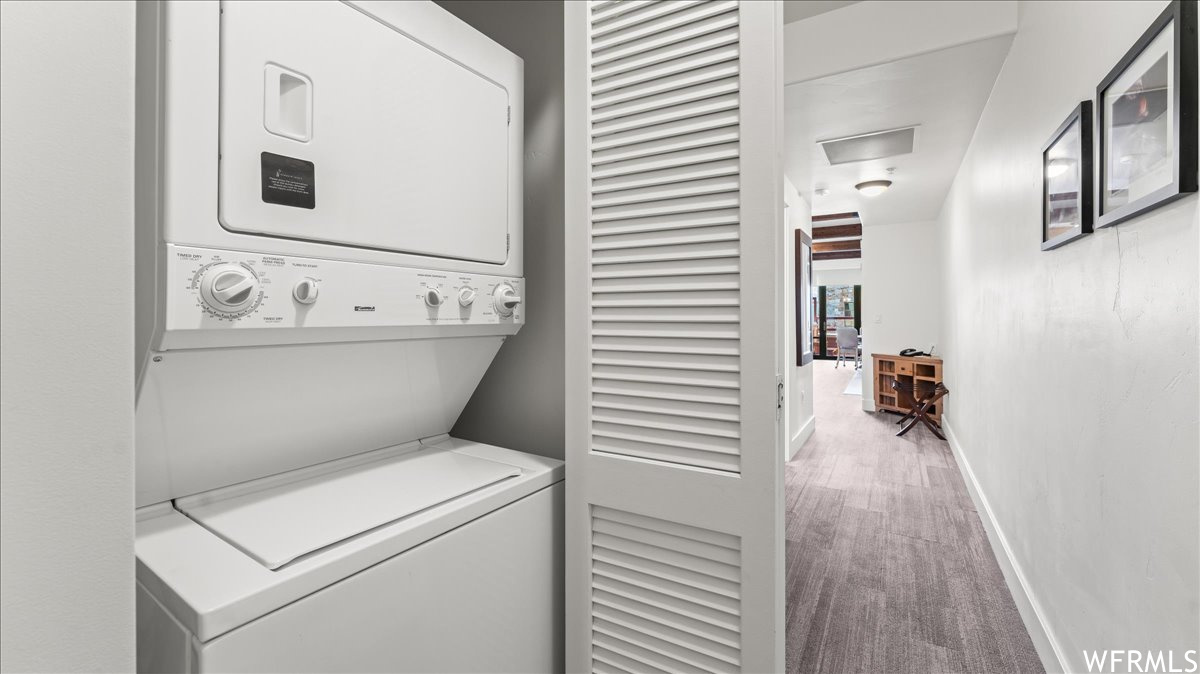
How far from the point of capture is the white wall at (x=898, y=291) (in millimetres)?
6422

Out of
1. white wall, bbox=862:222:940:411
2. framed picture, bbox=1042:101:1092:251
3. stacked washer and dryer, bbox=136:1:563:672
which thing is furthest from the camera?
white wall, bbox=862:222:940:411

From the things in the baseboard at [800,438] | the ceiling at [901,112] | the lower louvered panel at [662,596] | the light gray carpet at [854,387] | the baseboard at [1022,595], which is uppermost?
the ceiling at [901,112]

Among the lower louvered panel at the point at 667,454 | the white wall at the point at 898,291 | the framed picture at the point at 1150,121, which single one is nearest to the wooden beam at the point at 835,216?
the white wall at the point at 898,291

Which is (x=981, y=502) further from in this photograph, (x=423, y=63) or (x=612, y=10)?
(x=423, y=63)

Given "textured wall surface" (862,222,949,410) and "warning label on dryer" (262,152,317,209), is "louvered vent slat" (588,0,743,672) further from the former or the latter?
"textured wall surface" (862,222,949,410)

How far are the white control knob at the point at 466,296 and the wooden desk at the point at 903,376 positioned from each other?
5.80m

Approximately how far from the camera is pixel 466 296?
47.9 inches

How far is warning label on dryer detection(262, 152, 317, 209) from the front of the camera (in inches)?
33.9

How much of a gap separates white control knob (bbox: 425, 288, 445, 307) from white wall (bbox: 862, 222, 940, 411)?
6581mm

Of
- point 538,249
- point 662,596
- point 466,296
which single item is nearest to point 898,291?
point 538,249

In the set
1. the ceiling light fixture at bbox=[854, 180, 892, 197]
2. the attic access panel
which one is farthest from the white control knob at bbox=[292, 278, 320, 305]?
the ceiling light fixture at bbox=[854, 180, 892, 197]

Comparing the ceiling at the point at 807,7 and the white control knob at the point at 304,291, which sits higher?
the ceiling at the point at 807,7

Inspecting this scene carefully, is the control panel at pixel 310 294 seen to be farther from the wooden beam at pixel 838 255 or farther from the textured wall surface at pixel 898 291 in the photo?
the wooden beam at pixel 838 255

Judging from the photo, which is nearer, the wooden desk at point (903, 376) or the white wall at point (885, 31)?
the white wall at point (885, 31)
